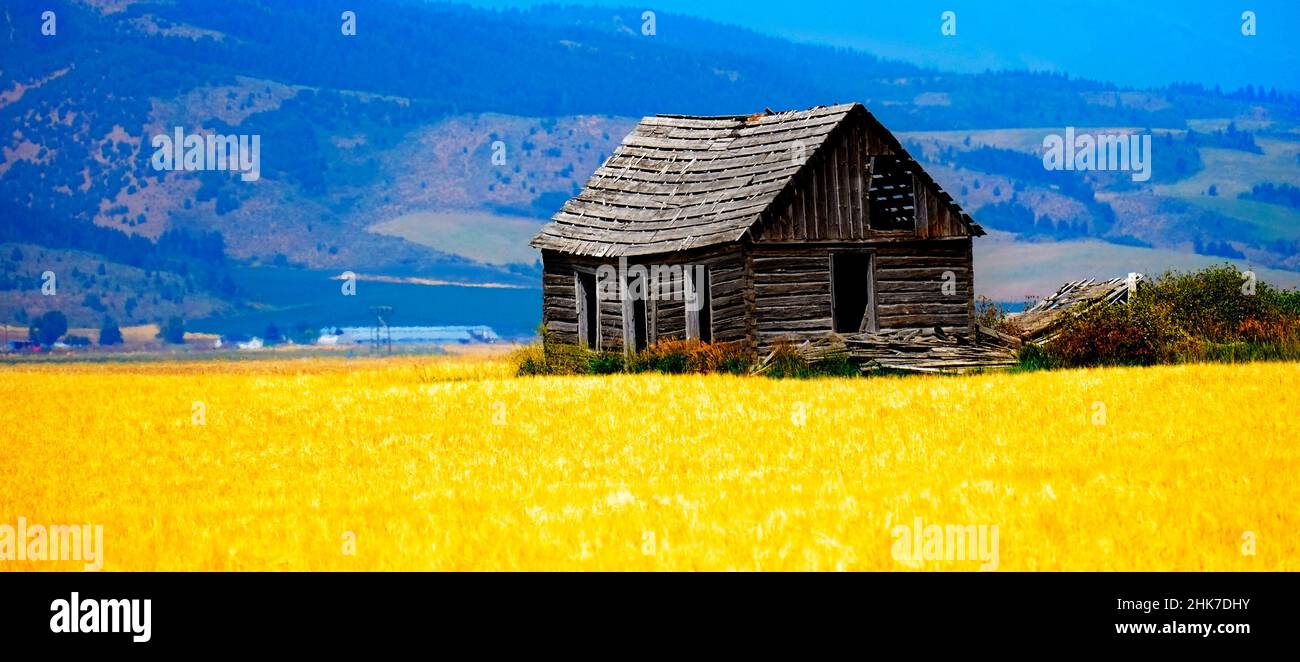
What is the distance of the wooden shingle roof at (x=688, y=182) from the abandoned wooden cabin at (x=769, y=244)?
48mm

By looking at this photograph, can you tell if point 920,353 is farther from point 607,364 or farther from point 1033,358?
point 607,364

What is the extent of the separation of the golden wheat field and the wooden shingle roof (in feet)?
16.1

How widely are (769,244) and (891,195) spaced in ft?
14.7

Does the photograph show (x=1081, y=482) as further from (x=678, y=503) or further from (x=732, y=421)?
(x=732, y=421)

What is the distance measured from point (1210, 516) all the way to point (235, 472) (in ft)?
40.7

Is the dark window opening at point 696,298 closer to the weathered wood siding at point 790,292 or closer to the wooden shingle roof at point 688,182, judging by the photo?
the wooden shingle roof at point 688,182

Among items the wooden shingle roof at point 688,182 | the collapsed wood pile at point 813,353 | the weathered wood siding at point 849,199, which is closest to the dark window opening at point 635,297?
the wooden shingle roof at point 688,182

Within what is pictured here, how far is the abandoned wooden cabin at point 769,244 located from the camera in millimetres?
37750

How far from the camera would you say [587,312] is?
136ft

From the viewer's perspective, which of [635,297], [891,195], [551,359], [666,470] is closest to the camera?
[666,470]

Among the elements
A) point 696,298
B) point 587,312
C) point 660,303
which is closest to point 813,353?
point 696,298

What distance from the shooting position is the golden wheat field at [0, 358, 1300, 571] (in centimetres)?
1509
